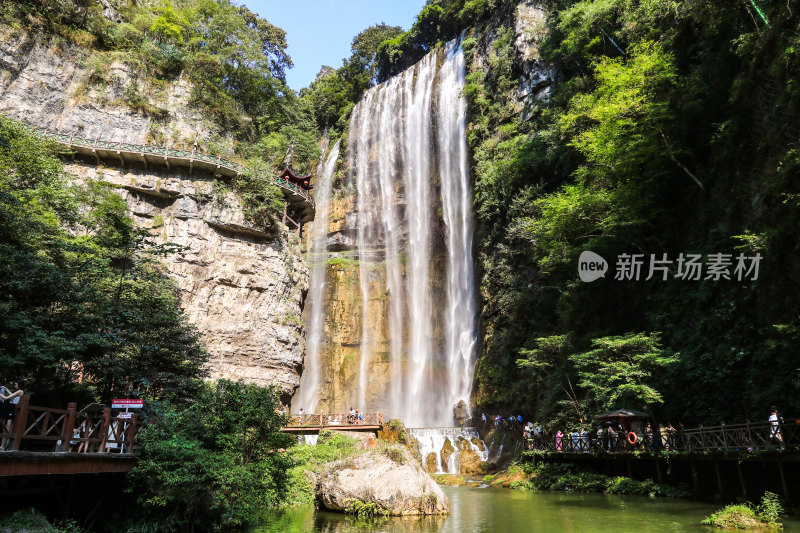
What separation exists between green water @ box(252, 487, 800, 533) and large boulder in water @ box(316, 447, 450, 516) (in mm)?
385

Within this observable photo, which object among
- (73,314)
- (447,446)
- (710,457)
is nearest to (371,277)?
(447,446)

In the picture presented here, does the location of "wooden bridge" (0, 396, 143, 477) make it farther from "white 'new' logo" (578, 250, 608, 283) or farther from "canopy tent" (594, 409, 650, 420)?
"white 'new' logo" (578, 250, 608, 283)

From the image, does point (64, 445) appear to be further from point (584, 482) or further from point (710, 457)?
point (584, 482)

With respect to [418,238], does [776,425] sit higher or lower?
lower

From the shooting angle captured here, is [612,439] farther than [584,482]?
No

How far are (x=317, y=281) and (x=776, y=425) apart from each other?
102 ft

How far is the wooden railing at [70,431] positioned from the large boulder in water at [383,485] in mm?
5288

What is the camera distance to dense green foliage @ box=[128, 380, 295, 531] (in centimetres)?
957

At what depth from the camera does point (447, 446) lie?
24.2m

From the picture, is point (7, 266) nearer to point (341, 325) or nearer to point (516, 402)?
point (516, 402)

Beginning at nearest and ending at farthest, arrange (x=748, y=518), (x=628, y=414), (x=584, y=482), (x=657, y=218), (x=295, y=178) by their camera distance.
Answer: (x=748, y=518)
(x=628, y=414)
(x=584, y=482)
(x=657, y=218)
(x=295, y=178)

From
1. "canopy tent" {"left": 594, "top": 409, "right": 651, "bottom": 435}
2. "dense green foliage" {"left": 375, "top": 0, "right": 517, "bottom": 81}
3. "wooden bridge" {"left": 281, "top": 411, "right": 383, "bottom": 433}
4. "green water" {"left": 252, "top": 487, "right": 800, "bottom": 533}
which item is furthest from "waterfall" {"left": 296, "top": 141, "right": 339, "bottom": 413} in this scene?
"canopy tent" {"left": 594, "top": 409, "right": 651, "bottom": 435}

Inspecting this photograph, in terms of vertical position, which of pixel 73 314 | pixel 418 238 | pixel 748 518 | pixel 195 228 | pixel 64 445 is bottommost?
pixel 748 518

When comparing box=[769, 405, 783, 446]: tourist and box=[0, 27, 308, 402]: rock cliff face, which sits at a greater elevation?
box=[0, 27, 308, 402]: rock cliff face
